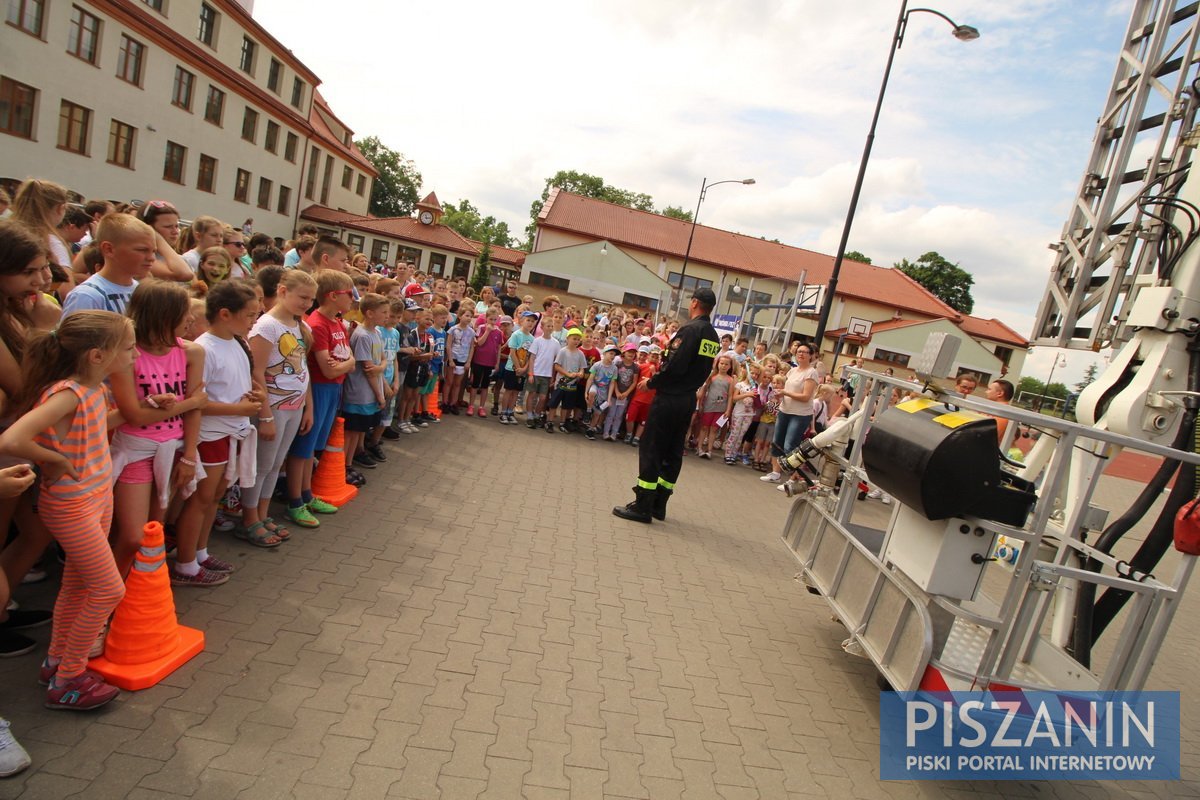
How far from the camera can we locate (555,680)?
3750 millimetres

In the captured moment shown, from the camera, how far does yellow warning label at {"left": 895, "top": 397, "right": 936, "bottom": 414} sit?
12.7 feet

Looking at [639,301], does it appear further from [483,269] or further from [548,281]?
[483,269]

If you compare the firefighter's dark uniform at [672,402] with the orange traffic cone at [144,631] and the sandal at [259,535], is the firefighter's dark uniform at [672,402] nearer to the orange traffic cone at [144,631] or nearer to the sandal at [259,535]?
the sandal at [259,535]

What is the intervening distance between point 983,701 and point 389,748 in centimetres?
287

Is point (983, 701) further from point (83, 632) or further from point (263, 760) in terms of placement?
point (83, 632)

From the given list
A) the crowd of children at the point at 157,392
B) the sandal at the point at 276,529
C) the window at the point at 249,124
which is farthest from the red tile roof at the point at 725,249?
the sandal at the point at 276,529

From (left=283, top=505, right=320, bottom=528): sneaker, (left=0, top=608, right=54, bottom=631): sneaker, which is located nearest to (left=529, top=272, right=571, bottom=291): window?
(left=283, top=505, right=320, bottom=528): sneaker

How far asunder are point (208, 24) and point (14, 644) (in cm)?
3594

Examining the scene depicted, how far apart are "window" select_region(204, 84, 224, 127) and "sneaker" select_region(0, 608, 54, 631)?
3427cm

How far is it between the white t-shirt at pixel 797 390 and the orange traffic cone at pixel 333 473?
686 centimetres

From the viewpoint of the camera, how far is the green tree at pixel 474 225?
116688 mm

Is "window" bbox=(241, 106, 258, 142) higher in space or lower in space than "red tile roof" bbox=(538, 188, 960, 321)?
lower

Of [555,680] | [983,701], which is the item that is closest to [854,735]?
[983,701]

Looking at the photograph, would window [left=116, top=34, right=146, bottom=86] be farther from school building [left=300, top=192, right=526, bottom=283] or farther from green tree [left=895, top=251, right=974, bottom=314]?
green tree [left=895, top=251, right=974, bottom=314]
